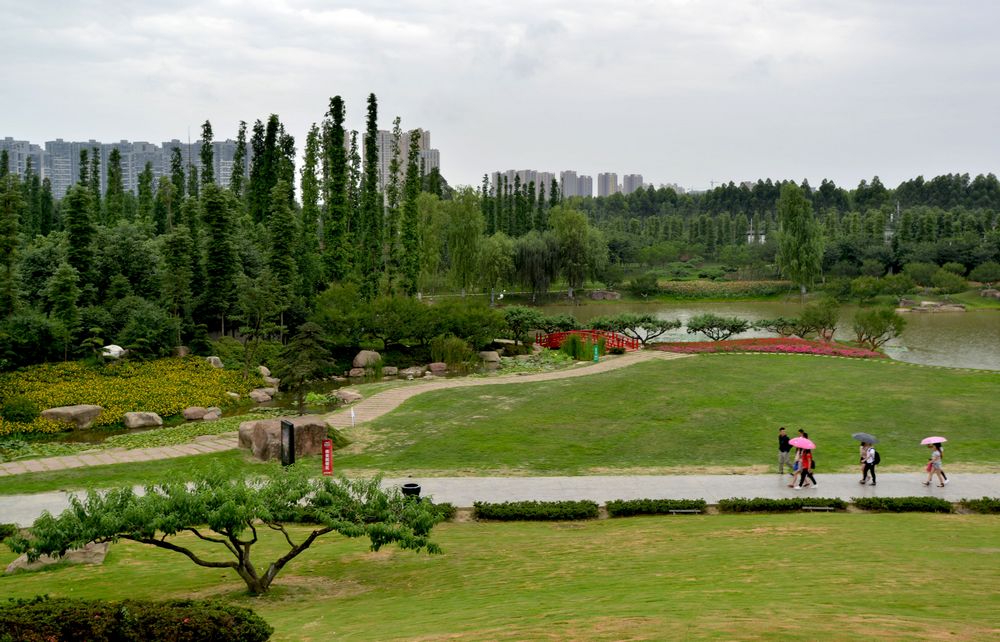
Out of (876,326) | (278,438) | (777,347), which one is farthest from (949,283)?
(278,438)

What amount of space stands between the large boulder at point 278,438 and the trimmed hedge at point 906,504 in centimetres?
1261

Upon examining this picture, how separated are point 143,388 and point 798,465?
23393 millimetres

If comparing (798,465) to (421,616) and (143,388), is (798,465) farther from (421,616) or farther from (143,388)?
(143,388)

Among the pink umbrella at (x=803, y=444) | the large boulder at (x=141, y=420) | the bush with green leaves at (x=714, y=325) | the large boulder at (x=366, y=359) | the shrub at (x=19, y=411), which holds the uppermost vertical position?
the bush with green leaves at (x=714, y=325)

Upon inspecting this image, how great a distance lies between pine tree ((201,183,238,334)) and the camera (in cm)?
3959

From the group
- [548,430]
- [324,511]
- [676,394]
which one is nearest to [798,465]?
[548,430]

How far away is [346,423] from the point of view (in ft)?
77.2

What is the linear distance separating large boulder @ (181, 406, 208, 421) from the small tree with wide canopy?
57.6 feet

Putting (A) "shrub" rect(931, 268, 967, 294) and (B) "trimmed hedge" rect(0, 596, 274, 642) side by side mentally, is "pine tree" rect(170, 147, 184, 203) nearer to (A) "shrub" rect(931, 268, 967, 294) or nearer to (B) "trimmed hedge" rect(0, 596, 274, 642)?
(B) "trimmed hedge" rect(0, 596, 274, 642)

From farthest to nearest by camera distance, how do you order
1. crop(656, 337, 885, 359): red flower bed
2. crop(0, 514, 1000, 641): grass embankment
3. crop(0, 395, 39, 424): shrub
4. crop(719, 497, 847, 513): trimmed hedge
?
1. crop(656, 337, 885, 359): red flower bed
2. crop(0, 395, 39, 424): shrub
3. crop(719, 497, 847, 513): trimmed hedge
4. crop(0, 514, 1000, 641): grass embankment

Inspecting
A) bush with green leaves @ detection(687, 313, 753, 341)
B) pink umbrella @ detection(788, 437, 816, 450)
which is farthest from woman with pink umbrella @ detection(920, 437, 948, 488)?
bush with green leaves @ detection(687, 313, 753, 341)

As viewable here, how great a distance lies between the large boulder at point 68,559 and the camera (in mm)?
12148

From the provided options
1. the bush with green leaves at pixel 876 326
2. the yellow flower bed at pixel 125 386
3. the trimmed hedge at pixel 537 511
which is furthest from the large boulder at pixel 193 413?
the bush with green leaves at pixel 876 326

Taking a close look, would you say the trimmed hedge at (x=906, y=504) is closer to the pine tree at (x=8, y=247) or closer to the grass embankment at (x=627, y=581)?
the grass embankment at (x=627, y=581)
